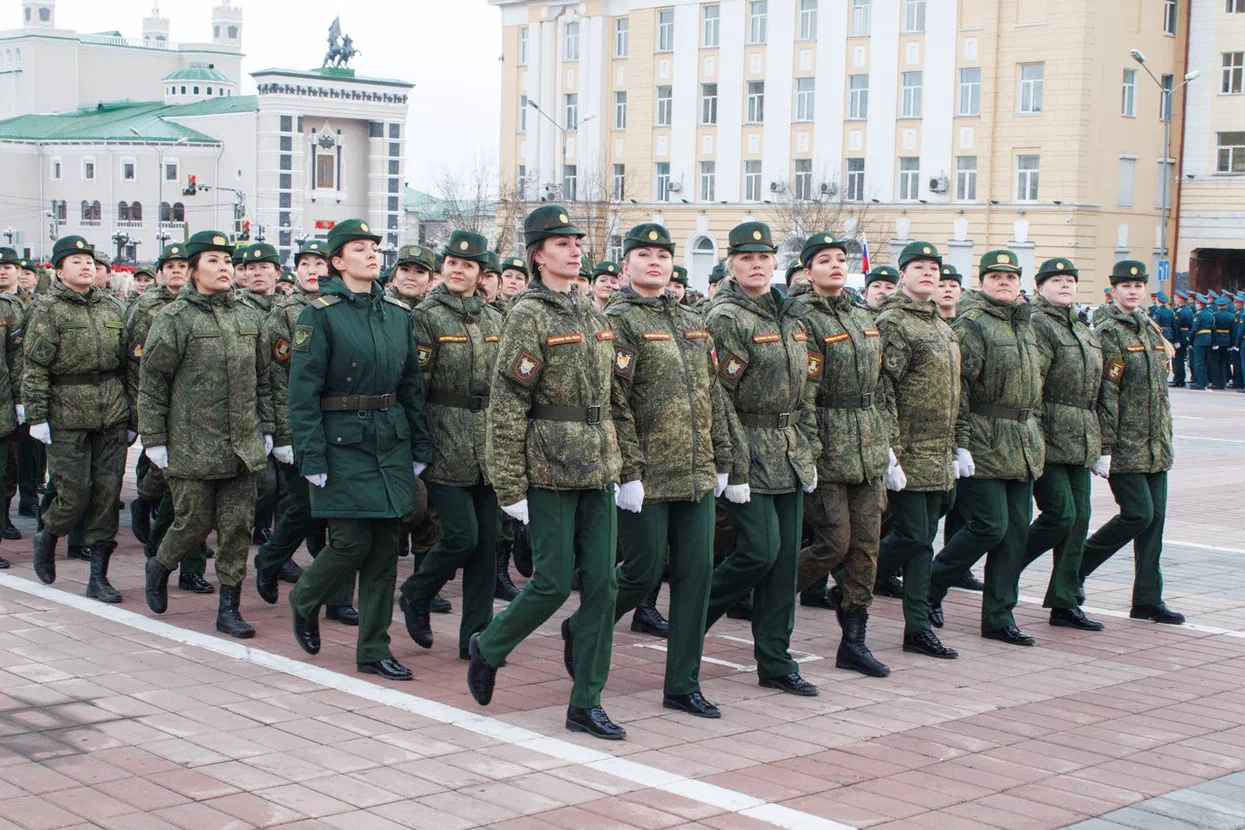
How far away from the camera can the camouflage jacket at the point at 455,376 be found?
8430 millimetres

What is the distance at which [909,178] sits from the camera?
54.9m

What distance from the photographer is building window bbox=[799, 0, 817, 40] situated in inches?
2229

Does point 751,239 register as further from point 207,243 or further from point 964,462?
point 207,243

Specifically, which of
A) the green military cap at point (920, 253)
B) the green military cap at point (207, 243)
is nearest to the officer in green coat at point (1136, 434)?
the green military cap at point (920, 253)

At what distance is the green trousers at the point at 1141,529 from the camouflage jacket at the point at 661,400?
361 cm

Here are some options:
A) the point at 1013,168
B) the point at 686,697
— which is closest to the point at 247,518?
the point at 686,697

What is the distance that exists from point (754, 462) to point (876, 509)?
96 centimetres

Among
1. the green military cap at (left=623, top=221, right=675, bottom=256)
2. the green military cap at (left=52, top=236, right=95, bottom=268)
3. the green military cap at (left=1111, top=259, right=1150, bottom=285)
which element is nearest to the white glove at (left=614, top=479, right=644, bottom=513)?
the green military cap at (left=623, top=221, right=675, bottom=256)

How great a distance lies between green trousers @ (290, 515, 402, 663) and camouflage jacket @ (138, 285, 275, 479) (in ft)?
3.88

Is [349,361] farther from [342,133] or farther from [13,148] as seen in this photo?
[13,148]

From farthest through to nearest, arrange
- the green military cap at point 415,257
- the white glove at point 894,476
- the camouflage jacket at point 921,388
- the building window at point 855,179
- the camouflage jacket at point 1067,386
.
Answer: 1. the building window at point 855,179
2. the green military cap at point 415,257
3. the camouflage jacket at point 1067,386
4. the camouflage jacket at point 921,388
5. the white glove at point 894,476

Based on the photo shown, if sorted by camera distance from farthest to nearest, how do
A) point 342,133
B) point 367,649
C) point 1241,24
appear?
point 342,133, point 1241,24, point 367,649

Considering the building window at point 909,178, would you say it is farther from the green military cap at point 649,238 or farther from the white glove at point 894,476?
the green military cap at point 649,238

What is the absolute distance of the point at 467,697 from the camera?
25.0 feet
